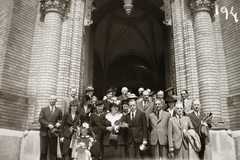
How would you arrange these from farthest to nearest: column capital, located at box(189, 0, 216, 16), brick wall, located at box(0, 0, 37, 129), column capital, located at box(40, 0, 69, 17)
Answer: column capital, located at box(40, 0, 69, 17), column capital, located at box(189, 0, 216, 16), brick wall, located at box(0, 0, 37, 129)

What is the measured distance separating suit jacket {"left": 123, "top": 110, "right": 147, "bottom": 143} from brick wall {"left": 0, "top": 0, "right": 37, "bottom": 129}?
179 inches

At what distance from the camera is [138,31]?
22.2 meters

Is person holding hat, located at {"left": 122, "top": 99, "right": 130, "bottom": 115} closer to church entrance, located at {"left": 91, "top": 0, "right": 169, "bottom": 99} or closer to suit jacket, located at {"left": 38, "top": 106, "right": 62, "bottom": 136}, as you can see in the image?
suit jacket, located at {"left": 38, "top": 106, "right": 62, "bottom": 136}

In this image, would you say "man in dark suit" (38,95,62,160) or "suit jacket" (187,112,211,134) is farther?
"man in dark suit" (38,95,62,160)

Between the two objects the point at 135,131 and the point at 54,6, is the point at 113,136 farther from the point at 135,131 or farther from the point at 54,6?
the point at 54,6

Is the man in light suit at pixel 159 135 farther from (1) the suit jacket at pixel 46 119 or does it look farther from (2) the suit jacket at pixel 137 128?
(1) the suit jacket at pixel 46 119

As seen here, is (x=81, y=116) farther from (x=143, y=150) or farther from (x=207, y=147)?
(x=207, y=147)

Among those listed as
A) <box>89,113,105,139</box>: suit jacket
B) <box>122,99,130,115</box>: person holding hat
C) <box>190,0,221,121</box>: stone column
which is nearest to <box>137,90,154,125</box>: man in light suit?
<box>122,99,130,115</box>: person holding hat

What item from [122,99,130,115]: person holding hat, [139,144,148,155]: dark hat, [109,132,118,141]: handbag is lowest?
[139,144,148,155]: dark hat

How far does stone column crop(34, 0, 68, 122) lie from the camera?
8.93 metres

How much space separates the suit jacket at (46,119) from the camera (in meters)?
7.02

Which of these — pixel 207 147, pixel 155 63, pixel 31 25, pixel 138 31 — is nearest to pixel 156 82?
pixel 155 63

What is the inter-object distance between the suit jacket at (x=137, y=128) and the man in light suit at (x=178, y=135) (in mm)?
691

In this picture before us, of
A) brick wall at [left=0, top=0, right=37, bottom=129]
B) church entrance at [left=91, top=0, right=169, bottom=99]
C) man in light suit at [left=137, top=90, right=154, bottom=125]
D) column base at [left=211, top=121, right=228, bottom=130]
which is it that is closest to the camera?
man in light suit at [left=137, top=90, right=154, bottom=125]
